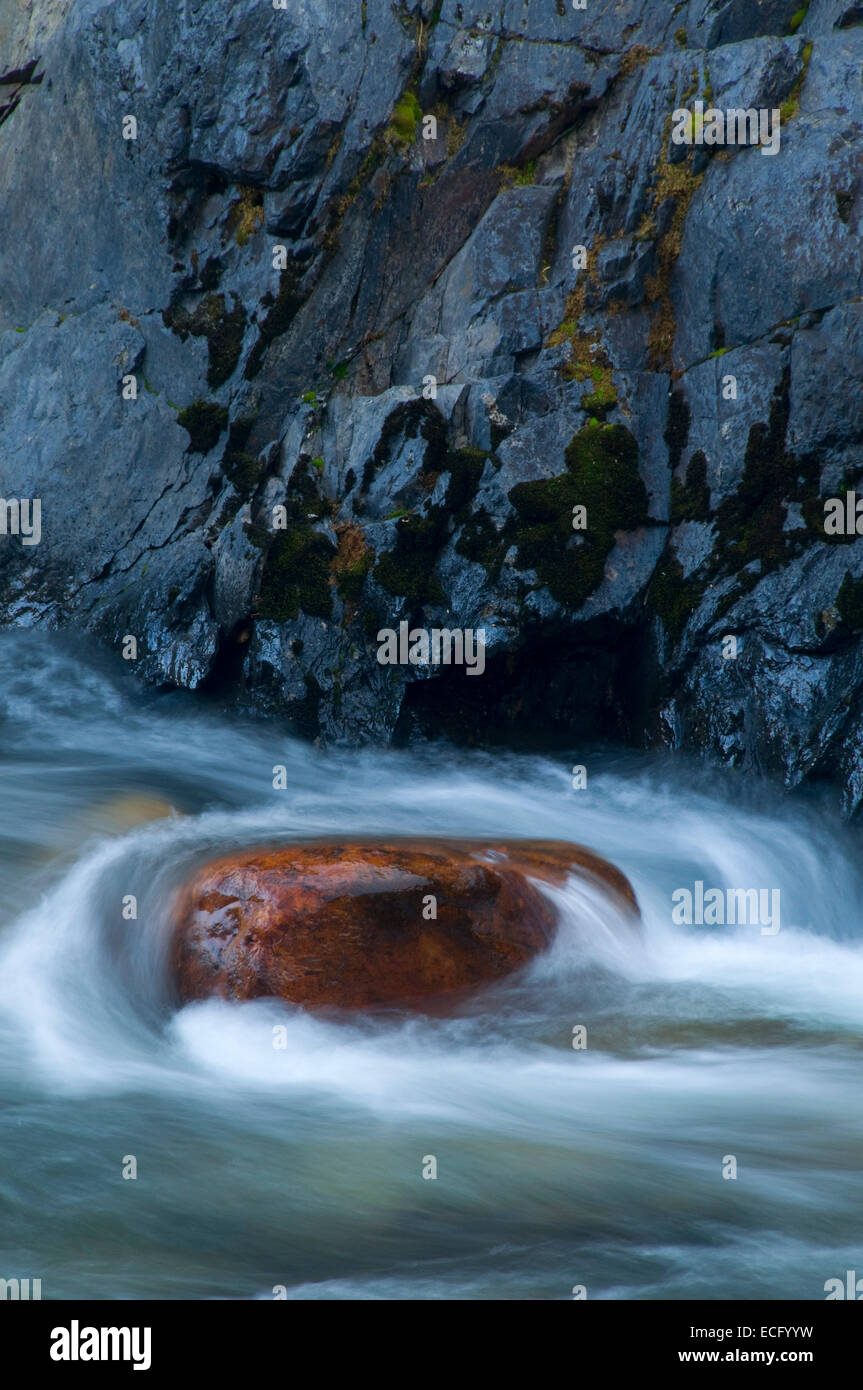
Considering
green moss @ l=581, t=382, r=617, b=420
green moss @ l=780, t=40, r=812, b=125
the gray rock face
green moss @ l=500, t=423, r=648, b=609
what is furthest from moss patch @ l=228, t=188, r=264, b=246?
green moss @ l=780, t=40, r=812, b=125

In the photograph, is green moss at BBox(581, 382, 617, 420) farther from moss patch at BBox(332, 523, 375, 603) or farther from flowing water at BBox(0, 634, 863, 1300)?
flowing water at BBox(0, 634, 863, 1300)

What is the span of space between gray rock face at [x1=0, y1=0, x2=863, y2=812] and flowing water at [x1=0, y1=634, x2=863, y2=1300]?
1.54 metres

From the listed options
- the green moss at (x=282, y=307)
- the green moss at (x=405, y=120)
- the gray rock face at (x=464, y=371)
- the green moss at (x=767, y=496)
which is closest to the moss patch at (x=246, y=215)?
the gray rock face at (x=464, y=371)

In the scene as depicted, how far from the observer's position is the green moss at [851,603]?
34.0 feet

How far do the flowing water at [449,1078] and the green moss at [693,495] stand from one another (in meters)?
2.73

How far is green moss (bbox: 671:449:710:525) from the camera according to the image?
12.0m

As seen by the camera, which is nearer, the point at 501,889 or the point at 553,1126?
the point at 553,1126

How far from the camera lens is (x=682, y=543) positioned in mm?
12086

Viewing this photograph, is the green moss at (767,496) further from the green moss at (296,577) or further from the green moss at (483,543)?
the green moss at (296,577)

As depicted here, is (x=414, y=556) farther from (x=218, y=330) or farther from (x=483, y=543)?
(x=218, y=330)

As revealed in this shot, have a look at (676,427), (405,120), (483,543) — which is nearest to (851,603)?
(676,427)

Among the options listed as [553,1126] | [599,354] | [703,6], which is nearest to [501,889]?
[553,1126]

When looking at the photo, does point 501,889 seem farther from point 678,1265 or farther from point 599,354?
point 599,354

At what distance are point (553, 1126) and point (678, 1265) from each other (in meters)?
1.42
